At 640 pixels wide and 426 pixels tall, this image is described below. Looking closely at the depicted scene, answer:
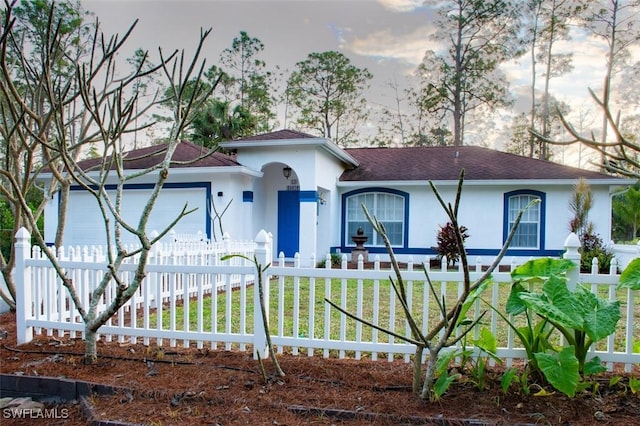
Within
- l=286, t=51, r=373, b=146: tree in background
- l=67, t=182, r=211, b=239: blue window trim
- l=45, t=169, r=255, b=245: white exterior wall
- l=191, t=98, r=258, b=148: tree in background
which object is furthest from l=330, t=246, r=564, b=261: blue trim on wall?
l=286, t=51, r=373, b=146: tree in background

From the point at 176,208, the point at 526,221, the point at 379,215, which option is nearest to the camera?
the point at 176,208

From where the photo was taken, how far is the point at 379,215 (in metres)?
13.4

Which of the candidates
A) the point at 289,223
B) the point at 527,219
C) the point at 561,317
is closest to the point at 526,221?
the point at 527,219

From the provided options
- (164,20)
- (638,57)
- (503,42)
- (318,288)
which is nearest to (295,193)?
(318,288)

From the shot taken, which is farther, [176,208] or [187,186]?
[176,208]

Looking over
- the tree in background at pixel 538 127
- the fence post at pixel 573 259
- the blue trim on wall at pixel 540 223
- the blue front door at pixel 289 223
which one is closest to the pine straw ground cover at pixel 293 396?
the fence post at pixel 573 259

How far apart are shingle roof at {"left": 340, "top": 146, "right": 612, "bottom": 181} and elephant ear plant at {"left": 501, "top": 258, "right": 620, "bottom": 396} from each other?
9.61m

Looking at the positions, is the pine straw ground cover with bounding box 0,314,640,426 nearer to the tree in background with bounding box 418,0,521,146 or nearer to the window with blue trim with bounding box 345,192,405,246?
the window with blue trim with bounding box 345,192,405,246

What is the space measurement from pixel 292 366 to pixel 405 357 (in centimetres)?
98

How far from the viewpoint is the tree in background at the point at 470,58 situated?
22.2 metres

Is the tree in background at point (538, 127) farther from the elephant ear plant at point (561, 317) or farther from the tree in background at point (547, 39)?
the elephant ear plant at point (561, 317)

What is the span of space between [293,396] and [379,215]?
34.9 ft

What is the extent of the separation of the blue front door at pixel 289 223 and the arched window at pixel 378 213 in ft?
5.25

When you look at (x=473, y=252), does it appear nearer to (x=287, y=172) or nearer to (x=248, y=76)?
(x=287, y=172)
